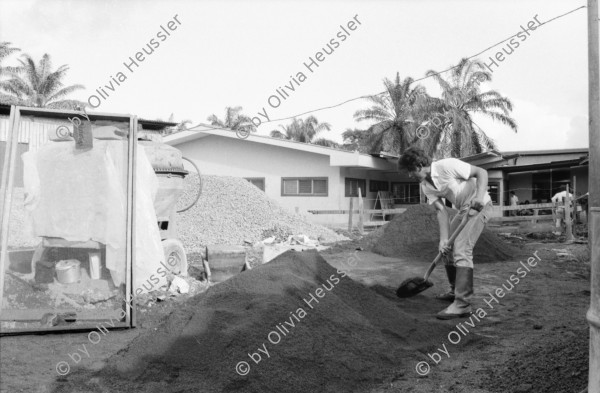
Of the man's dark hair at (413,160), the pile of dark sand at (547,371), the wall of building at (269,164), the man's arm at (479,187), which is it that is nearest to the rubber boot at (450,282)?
the man's arm at (479,187)

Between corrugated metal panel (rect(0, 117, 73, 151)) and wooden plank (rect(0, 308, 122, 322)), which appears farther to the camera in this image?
corrugated metal panel (rect(0, 117, 73, 151))

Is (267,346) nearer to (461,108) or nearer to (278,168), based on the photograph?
(278,168)

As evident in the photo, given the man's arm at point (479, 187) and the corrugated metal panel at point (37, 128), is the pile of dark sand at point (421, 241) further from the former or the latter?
the corrugated metal panel at point (37, 128)

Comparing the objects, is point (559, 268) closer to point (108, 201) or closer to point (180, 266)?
point (180, 266)

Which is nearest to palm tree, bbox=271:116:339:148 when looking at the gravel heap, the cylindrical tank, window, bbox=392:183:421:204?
window, bbox=392:183:421:204

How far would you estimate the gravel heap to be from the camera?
47.4 ft

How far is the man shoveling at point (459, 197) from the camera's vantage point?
17.8 feet

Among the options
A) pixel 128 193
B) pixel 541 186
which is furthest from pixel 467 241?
pixel 541 186

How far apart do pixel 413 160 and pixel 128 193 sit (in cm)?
294

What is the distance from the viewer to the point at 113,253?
5664 mm

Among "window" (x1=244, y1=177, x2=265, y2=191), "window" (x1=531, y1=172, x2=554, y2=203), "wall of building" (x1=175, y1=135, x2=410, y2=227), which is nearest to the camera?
"wall of building" (x1=175, y1=135, x2=410, y2=227)

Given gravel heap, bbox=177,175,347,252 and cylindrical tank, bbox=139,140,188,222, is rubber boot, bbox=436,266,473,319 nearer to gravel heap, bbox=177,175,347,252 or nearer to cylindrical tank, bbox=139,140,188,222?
cylindrical tank, bbox=139,140,188,222

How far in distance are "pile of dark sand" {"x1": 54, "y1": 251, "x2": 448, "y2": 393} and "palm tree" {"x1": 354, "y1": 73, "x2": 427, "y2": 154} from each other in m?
29.1

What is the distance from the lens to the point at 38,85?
3166 cm
